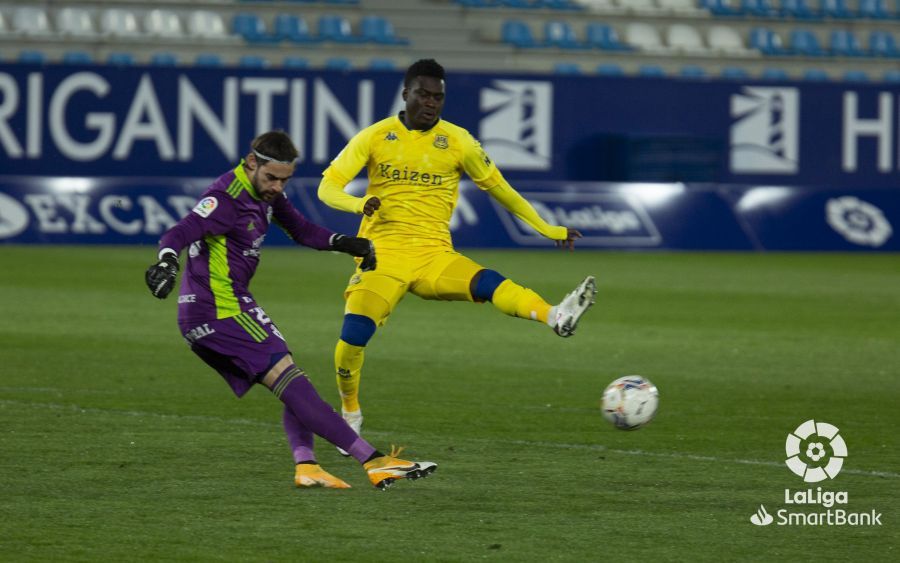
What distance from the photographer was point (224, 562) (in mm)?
5633

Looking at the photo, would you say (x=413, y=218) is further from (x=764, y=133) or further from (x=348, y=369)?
(x=764, y=133)

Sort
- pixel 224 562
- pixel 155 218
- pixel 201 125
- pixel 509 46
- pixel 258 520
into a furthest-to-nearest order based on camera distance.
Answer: pixel 509 46 → pixel 201 125 → pixel 155 218 → pixel 258 520 → pixel 224 562

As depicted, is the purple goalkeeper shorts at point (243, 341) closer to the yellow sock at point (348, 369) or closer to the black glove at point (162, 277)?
the black glove at point (162, 277)

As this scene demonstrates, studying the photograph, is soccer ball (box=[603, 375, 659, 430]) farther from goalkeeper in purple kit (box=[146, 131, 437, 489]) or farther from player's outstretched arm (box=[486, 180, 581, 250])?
goalkeeper in purple kit (box=[146, 131, 437, 489])

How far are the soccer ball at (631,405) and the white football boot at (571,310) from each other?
391mm

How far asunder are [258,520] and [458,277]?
7.95 ft

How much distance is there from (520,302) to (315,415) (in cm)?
168

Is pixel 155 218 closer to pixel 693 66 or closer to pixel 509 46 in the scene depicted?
pixel 509 46

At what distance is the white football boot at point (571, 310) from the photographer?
7.99 m

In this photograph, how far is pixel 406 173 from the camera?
28.3 ft

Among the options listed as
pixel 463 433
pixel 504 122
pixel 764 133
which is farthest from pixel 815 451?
pixel 764 133

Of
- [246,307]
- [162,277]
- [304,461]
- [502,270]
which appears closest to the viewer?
[162,277]

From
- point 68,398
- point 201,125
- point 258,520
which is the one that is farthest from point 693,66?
point 258,520

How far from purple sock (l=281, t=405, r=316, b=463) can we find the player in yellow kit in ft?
3.07
